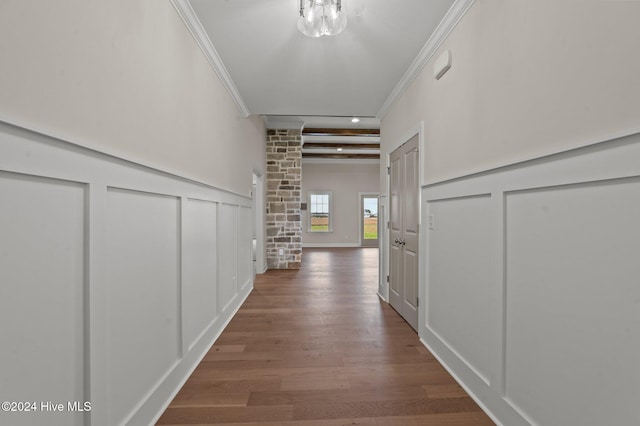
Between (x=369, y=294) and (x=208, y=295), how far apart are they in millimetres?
2470

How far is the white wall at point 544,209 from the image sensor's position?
1.04m

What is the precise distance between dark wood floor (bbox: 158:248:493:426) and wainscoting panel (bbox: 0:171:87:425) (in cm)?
85

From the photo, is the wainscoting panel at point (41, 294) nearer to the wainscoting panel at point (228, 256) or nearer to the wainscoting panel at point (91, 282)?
the wainscoting panel at point (91, 282)

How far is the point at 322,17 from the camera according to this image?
6.02ft

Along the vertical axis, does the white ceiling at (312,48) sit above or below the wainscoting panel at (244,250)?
above

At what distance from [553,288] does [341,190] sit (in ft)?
29.7

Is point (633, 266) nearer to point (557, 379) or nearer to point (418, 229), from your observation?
point (557, 379)

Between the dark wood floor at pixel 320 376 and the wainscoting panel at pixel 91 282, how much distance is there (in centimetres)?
29

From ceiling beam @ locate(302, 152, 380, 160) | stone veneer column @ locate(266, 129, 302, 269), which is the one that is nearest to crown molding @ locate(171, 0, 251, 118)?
stone veneer column @ locate(266, 129, 302, 269)

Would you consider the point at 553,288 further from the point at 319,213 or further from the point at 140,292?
the point at 319,213

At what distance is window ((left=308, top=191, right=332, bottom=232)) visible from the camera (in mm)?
10266

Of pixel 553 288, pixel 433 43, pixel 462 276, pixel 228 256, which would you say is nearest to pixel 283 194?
pixel 228 256

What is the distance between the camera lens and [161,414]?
1.73m

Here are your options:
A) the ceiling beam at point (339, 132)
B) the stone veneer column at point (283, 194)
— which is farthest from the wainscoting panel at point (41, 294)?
the ceiling beam at point (339, 132)
